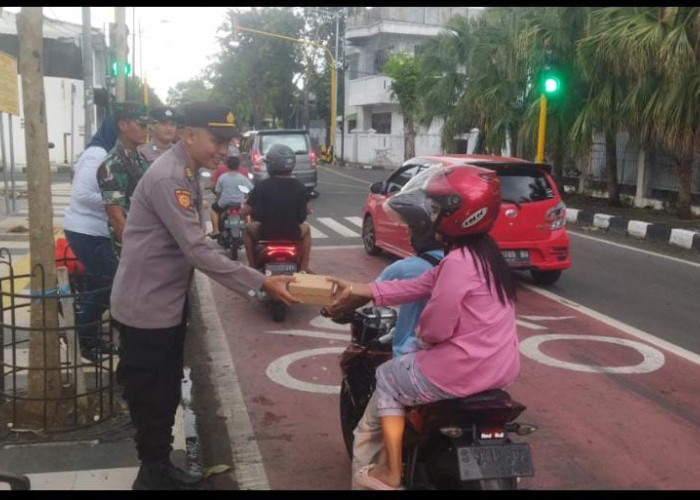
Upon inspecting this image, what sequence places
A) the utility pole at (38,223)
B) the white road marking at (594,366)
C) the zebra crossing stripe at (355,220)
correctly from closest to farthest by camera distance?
the utility pole at (38,223), the white road marking at (594,366), the zebra crossing stripe at (355,220)

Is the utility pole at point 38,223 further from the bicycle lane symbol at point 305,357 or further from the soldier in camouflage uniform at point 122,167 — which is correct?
the bicycle lane symbol at point 305,357

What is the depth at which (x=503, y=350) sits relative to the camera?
3.02 meters

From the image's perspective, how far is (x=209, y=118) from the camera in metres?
3.66

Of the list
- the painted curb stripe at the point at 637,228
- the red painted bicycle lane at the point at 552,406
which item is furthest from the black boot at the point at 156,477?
the painted curb stripe at the point at 637,228

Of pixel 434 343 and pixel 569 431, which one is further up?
pixel 434 343

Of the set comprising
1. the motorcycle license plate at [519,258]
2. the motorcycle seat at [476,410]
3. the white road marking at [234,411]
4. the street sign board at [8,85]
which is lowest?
the white road marking at [234,411]

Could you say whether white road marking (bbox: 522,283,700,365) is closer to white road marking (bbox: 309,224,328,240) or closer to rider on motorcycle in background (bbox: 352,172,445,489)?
rider on motorcycle in background (bbox: 352,172,445,489)

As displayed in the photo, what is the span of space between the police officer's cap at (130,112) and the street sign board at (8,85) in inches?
279

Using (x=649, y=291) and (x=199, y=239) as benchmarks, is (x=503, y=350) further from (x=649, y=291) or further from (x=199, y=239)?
(x=649, y=291)

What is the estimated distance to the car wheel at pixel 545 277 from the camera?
30.6 ft

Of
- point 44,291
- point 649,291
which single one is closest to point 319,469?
point 44,291

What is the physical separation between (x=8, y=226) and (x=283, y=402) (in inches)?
375

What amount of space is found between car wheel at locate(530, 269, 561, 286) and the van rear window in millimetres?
12117

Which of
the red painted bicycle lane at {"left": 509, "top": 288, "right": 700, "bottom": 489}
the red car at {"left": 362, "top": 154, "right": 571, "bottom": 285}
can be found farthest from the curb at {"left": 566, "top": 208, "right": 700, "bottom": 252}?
the red painted bicycle lane at {"left": 509, "top": 288, "right": 700, "bottom": 489}
